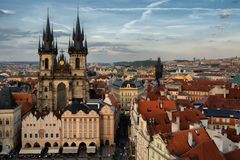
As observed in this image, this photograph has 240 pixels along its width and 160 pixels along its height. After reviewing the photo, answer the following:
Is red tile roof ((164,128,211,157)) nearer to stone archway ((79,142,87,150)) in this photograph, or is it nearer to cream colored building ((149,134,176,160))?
cream colored building ((149,134,176,160))

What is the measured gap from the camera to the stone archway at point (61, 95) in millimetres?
122312

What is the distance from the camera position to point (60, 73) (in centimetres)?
12112

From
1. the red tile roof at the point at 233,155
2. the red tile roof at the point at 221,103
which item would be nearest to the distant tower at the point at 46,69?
the red tile roof at the point at 221,103

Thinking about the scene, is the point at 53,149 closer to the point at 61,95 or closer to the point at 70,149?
the point at 70,149

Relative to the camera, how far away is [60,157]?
85.3 metres

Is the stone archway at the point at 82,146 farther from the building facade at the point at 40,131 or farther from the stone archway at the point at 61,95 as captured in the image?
the stone archway at the point at 61,95

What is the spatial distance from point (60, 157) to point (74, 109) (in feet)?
41.4

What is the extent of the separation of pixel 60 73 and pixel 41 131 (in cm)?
3096

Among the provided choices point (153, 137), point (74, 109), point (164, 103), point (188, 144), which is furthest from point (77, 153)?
point (188, 144)

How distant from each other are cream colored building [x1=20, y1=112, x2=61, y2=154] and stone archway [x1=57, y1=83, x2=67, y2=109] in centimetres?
2904

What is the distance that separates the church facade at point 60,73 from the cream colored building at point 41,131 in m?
26.6

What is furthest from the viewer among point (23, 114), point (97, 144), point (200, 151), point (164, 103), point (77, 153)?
point (23, 114)

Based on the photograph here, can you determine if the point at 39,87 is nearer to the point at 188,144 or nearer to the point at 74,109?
the point at 74,109

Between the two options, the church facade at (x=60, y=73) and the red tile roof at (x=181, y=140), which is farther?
the church facade at (x=60, y=73)
